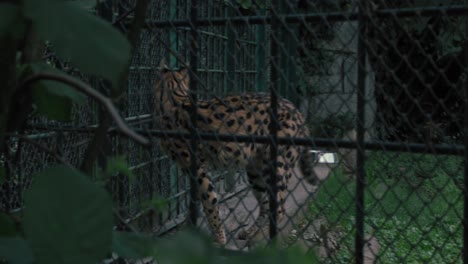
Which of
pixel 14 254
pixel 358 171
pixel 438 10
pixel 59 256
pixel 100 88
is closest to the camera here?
pixel 59 256

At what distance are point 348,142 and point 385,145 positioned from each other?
0.12 m

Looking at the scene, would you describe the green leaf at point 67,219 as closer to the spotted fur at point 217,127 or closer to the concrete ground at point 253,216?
the concrete ground at point 253,216

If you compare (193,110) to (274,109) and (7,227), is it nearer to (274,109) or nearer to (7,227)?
(274,109)

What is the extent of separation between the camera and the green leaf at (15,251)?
0.63 metres

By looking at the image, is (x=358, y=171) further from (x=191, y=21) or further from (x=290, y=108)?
(x=290, y=108)

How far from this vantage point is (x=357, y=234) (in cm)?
192

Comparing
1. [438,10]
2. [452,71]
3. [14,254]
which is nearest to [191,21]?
[438,10]

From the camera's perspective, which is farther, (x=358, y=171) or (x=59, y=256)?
(x=358, y=171)

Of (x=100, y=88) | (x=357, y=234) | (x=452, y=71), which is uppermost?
(x=452, y=71)

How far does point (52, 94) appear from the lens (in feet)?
2.85

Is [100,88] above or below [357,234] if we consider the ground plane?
above

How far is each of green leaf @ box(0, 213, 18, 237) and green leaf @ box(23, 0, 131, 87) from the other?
0.34 metres

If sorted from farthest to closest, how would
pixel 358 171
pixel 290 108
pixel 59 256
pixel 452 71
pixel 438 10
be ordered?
pixel 452 71
pixel 290 108
pixel 358 171
pixel 438 10
pixel 59 256

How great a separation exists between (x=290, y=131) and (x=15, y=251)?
3.56m
